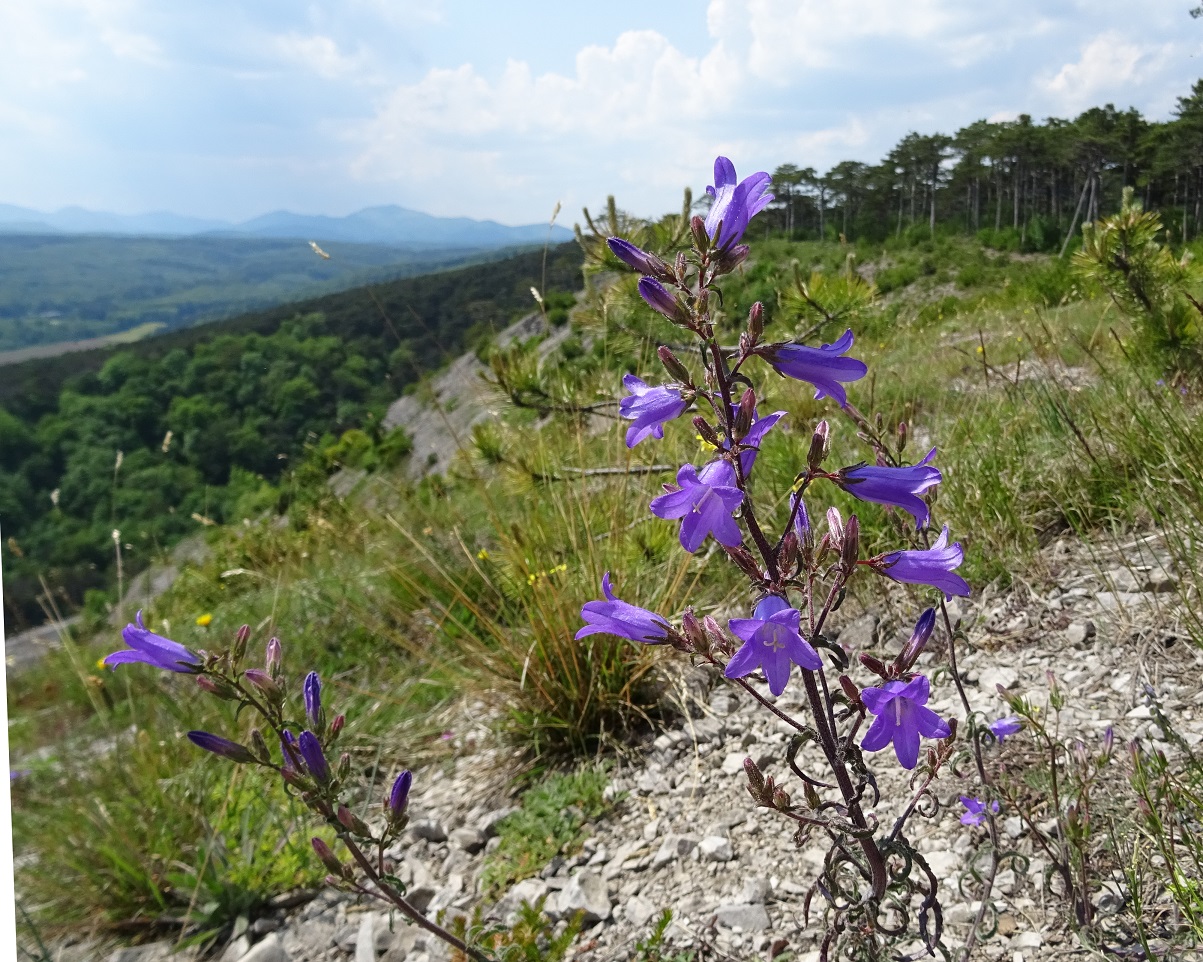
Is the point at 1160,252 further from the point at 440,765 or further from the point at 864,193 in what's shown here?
the point at 864,193

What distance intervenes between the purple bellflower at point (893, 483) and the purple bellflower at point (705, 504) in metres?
0.18

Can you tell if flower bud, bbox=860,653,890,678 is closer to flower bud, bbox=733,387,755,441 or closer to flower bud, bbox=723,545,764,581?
flower bud, bbox=723,545,764,581

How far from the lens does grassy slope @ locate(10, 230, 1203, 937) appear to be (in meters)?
2.60

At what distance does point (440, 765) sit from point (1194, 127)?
66.3 ft

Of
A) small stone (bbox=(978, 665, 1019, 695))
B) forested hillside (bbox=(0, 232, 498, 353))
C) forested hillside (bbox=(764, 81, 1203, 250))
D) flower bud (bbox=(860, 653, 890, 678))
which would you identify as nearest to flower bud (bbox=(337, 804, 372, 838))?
flower bud (bbox=(860, 653, 890, 678))

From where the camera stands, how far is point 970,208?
87.5 ft

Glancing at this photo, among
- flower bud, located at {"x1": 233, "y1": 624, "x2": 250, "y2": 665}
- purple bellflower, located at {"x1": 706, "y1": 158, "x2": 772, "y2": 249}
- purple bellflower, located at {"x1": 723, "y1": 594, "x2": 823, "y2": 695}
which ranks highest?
purple bellflower, located at {"x1": 706, "y1": 158, "x2": 772, "y2": 249}

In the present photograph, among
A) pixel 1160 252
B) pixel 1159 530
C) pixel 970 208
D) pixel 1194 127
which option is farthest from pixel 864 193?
pixel 1159 530

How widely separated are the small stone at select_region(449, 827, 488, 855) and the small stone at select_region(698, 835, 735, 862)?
0.79 metres

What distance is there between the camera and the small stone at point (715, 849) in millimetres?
1944

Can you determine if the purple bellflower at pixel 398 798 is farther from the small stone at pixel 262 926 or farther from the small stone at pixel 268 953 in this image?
the small stone at pixel 262 926

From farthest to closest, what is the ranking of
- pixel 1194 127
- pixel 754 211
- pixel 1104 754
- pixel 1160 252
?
pixel 1194 127 → pixel 1160 252 → pixel 1104 754 → pixel 754 211

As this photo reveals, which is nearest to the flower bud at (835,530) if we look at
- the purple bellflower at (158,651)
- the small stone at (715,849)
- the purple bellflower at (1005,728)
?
the purple bellflower at (1005,728)

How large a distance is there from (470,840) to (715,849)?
0.86 meters
